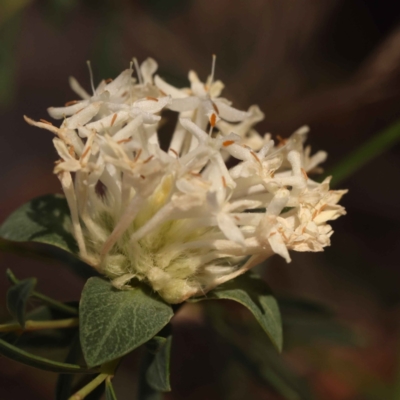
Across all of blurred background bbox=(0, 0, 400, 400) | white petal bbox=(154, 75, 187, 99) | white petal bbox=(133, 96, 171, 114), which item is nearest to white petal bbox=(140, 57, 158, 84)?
white petal bbox=(154, 75, 187, 99)

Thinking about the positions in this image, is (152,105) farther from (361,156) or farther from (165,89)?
(361,156)

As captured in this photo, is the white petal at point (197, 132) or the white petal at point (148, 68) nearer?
the white petal at point (197, 132)

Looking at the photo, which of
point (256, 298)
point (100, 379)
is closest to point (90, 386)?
point (100, 379)

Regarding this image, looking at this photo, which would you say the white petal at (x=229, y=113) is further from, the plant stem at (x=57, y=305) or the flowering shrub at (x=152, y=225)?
the plant stem at (x=57, y=305)

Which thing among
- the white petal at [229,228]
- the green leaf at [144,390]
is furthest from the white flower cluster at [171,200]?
the green leaf at [144,390]

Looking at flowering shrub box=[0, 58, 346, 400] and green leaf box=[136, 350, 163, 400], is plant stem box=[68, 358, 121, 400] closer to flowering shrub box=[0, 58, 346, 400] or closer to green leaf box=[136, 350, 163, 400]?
flowering shrub box=[0, 58, 346, 400]

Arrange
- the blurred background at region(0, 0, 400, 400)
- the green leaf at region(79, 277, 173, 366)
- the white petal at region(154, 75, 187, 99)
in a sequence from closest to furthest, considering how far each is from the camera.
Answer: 1. the green leaf at region(79, 277, 173, 366)
2. the white petal at region(154, 75, 187, 99)
3. the blurred background at region(0, 0, 400, 400)

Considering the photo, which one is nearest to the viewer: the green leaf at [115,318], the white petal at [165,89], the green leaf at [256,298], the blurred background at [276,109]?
the green leaf at [115,318]

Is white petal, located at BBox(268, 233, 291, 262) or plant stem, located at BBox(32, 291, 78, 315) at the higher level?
white petal, located at BBox(268, 233, 291, 262)

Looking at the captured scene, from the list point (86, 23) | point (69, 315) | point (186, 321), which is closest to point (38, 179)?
point (86, 23)
